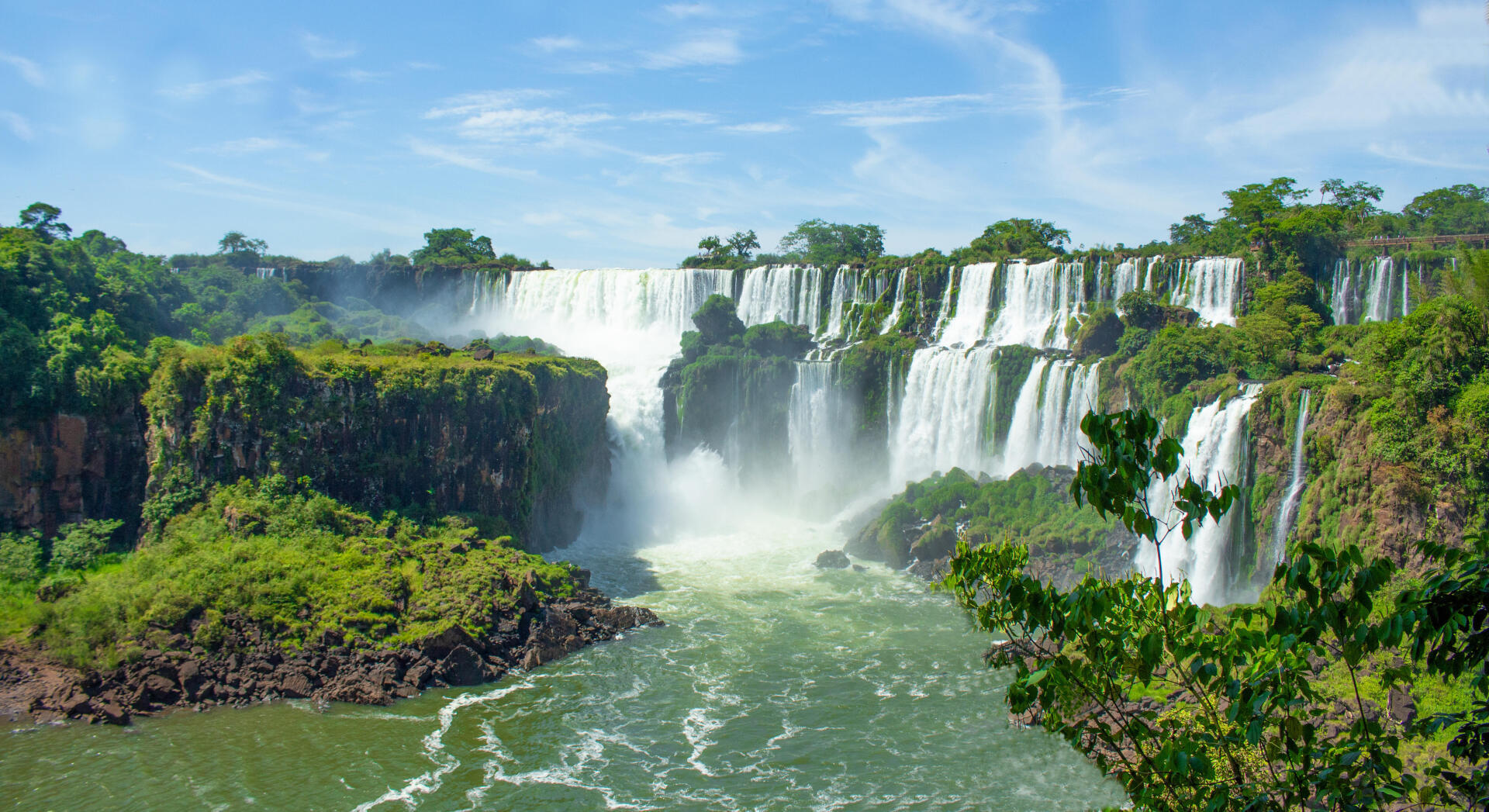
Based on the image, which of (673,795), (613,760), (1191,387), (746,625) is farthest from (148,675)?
(1191,387)

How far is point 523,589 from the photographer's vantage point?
80.5 ft

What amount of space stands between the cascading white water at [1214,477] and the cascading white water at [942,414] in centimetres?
1057

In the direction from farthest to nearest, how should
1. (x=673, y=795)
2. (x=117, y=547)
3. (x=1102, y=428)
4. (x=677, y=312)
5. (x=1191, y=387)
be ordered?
1. (x=677, y=312)
2. (x=1191, y=387)
3. (x=117, y=547)
4. (x=673, y=795)
5. (x=1102, y=428)

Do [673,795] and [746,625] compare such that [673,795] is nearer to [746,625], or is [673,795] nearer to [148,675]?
[746,625]

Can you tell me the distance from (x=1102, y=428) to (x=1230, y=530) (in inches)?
936

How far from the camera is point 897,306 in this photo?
155 feet

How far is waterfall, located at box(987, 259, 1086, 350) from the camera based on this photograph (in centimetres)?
4141

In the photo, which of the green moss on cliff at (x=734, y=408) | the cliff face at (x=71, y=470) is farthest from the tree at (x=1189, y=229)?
the cliff face at (x=71, y=470)

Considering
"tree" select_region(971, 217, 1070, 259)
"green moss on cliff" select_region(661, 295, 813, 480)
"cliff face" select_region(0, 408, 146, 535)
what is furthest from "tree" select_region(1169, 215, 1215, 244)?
"cliff face" select_region(0, 408, 146, 535)

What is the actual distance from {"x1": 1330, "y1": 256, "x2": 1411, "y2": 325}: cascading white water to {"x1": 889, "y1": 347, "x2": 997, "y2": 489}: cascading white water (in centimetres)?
1384

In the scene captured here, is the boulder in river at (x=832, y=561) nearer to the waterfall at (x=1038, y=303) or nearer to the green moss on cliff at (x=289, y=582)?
the green moss on cliff at (x=289, y=582)

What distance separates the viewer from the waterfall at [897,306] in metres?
46.6

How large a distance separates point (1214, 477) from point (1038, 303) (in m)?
16.8

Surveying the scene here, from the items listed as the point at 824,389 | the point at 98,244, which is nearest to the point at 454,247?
the point at 98,244
